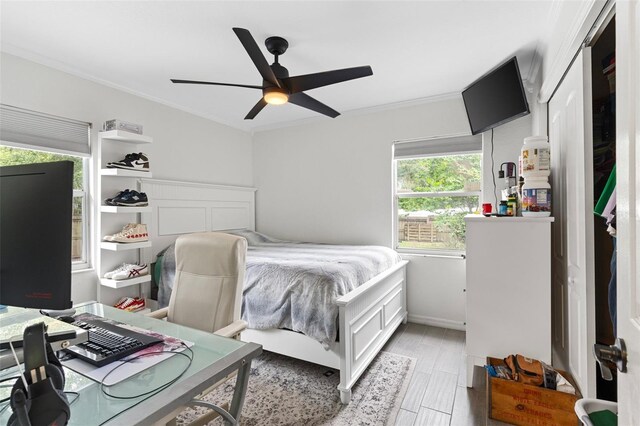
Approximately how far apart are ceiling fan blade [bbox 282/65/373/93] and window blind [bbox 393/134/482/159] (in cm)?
168

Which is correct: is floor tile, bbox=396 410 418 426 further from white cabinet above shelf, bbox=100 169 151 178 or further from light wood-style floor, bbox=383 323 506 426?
white cabinet above shelf, bbox=100 169 151 178

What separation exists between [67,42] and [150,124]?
3.46 feet

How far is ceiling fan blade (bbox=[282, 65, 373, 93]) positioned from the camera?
1.94 metres

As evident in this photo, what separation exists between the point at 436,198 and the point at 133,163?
10.2 ft

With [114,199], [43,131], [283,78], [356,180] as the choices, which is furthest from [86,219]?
[356,180]

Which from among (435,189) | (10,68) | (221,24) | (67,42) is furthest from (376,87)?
(10,68)

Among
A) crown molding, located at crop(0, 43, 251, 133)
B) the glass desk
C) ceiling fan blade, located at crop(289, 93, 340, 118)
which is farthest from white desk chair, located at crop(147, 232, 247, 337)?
crown molding, located at crop(0, 43, 251, 133)

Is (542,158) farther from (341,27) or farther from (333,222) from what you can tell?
(333,222)

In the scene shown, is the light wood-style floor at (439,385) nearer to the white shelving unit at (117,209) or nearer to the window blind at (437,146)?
the window blind at (437,146)

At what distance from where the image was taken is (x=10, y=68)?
91.2 inches

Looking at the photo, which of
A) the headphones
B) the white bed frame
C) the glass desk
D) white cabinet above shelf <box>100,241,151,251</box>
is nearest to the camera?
the headphones

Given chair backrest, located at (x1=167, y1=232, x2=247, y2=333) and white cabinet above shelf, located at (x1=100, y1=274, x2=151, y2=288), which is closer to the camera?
chair backrest, located at (x1=167, y1=232, x2=247, y2=333)

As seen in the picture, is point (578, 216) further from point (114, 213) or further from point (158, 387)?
point (114, 213)

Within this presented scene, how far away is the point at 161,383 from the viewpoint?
0.82m
